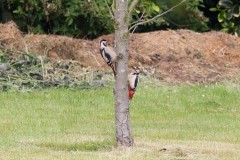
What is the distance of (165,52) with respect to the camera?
17.6 m

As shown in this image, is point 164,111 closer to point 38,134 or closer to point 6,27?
point 38,134

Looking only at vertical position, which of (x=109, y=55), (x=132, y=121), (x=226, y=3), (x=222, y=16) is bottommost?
(x=132, y=121)

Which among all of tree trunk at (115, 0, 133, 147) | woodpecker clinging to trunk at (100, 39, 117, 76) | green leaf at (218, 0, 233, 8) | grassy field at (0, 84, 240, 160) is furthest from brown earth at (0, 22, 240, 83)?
tree trunk at (115, 0, 133, 147)

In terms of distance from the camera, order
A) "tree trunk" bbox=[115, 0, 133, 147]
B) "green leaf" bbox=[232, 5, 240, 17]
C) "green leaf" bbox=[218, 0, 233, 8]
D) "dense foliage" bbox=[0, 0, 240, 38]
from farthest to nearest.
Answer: "green leaf" bbox=[232, 5, 240, 17], "green leaf" bbox=[218, 0, 233, 8], "dense foliage" bbox=[0, 0, 240, 38], "tree trunk" bbox=[115, 0, 133, 147]

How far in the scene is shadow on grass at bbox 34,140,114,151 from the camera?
10.1 meters

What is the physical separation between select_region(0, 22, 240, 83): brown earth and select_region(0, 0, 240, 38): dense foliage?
495 mm

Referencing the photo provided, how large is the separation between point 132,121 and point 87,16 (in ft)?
21.9

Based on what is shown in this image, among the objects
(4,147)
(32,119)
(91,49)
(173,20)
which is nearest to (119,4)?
(4,147)

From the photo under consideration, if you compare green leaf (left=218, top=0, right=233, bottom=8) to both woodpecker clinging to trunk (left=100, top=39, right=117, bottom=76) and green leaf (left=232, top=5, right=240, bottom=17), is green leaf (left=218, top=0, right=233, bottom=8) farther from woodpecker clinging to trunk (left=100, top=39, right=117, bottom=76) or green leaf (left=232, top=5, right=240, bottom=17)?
woodpecker clinging to trunk (left=100, top=39, right=117, bottom=76)

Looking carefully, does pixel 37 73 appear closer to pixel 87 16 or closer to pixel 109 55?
pixel 87 16

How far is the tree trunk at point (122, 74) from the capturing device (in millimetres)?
9828

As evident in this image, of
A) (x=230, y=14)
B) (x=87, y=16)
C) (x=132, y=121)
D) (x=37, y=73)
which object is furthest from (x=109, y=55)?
(x=230, y=14)

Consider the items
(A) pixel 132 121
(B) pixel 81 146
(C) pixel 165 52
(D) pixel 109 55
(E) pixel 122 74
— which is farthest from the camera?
(C) pixel 165 52

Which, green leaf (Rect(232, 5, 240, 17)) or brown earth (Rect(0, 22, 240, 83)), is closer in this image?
brown earth (Rect(0, 22, 240, 83))
